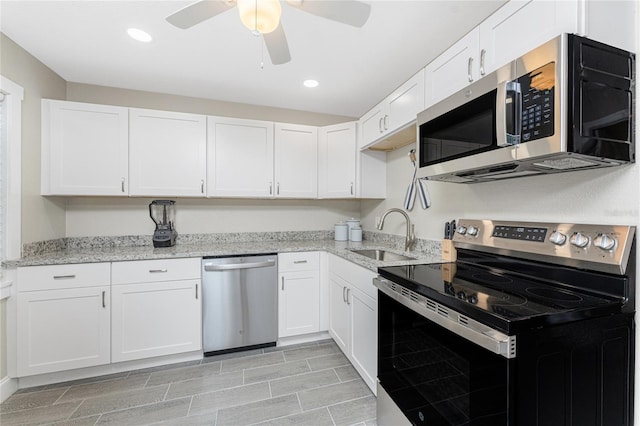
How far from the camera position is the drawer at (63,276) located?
192 centimetres

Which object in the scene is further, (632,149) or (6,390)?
(6,390)

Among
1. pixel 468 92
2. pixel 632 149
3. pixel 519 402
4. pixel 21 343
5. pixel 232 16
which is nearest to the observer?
pixel 519 402

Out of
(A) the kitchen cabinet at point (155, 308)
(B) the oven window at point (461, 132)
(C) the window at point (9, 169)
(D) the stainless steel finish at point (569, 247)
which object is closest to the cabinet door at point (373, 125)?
(B) the oven window at point (461, 132)

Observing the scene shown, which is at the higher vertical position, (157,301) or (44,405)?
(157,301)

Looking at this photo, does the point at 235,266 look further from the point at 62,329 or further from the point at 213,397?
the point at 62,329

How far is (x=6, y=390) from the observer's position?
185 cm

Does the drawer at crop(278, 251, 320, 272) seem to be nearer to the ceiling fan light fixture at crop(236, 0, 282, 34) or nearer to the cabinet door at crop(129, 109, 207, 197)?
the cabinet door at crop(129, 109, 207, 197)

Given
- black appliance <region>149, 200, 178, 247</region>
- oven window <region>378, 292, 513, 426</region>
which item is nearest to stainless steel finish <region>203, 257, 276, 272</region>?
black appliance <region>149, 200, 178, 247</region>

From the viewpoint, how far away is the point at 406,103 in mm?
1987

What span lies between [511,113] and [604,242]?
0.60 meters

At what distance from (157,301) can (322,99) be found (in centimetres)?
233

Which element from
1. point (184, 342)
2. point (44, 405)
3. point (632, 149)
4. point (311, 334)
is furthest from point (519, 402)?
point (44, 405)

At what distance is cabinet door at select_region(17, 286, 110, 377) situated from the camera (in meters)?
1.93

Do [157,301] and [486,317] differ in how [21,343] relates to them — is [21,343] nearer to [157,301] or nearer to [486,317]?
[157,301]
